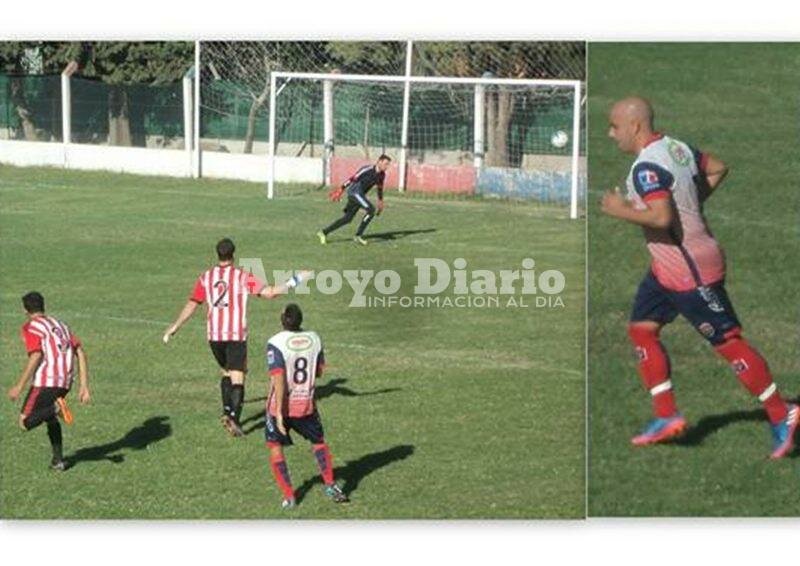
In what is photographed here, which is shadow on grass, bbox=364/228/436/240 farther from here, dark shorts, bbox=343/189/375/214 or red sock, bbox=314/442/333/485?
red sock, bbox=314/442/333/485

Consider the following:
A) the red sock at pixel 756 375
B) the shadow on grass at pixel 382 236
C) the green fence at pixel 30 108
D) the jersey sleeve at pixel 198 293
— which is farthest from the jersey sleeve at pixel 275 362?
the red sock at pixel 756 375

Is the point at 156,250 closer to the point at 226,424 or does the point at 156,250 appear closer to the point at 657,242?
the point at 226,424

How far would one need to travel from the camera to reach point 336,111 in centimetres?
1806

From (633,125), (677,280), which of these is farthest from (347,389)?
(633,125)

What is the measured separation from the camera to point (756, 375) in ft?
57.7

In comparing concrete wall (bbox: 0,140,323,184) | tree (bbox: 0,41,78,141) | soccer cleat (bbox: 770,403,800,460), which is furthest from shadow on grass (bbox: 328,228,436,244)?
soccer cleat (bbox: 770,403,800,460)

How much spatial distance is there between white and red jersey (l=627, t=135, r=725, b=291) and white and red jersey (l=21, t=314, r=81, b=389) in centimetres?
323

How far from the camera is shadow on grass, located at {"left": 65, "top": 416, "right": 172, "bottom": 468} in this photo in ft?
58.5

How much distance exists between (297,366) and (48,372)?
4.68ft

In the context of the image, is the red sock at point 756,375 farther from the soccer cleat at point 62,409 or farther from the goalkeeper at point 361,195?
the soccer cleat at point 62,409

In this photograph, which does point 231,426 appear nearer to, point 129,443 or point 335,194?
point 129,443

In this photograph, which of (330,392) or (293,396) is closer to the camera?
(293,396)

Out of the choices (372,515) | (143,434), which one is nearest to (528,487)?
(372,515)

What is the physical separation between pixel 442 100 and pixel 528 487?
Result: 2172 millimetres
